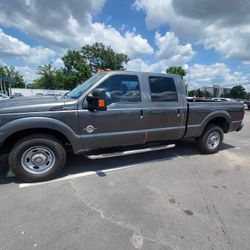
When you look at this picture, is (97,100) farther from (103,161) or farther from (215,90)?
(215,90)

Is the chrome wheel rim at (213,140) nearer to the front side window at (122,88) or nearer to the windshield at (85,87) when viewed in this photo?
the front side window at (122,88)

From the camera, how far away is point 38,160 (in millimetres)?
3645

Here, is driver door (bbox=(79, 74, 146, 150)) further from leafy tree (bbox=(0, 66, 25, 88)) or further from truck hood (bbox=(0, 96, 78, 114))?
leafy tree (bbox=(0, 66, 25, 88))

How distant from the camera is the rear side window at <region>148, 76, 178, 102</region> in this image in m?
4.45

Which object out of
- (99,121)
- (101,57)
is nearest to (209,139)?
(99,121)

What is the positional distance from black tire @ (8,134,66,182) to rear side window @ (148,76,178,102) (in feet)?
7.31

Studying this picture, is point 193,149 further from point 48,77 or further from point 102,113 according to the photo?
point 48,77

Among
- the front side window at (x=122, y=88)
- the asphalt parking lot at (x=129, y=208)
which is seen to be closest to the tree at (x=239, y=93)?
the asphalt parking lot at (x=129, y=208)

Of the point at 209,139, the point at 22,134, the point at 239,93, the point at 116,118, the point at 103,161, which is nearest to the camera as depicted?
the point at 22,134

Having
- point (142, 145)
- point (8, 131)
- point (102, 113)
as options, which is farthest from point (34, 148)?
point (142, 145)

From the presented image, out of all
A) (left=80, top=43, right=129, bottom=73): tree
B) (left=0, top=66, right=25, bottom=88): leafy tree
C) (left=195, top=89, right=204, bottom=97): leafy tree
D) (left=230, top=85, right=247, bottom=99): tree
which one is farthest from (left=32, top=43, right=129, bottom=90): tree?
(left=230, top=85, right=247, bottom=99): tree

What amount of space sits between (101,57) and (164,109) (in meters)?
48.3

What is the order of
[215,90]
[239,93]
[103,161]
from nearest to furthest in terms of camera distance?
[103,161], [215,90], [239,93]

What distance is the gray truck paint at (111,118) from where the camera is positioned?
11.1ft
